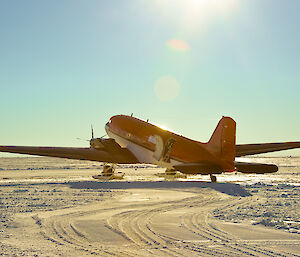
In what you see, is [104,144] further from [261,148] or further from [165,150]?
[261,148]

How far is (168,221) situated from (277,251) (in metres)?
4.27

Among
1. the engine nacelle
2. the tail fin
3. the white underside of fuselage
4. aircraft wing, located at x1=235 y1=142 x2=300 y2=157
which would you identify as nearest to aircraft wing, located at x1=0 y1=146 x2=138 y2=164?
the engine nacelle

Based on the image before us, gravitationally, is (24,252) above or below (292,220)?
below

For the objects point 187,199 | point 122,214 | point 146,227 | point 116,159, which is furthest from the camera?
point 116,159

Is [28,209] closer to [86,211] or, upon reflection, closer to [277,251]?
[86,211]

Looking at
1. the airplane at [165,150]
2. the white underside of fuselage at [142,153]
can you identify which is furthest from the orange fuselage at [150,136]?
the white underside of fuselage at [142,153]

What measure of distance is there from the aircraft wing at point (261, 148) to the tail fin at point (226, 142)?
945 centimetres

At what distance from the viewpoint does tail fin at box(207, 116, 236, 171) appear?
23469 mm

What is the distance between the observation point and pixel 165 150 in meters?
26.9

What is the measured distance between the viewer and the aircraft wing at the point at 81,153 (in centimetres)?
2992

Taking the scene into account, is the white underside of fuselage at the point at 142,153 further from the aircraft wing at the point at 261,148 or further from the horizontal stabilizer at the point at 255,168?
the aircraft wing at the point at 261,148

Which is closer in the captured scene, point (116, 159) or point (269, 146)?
point (116, 159)

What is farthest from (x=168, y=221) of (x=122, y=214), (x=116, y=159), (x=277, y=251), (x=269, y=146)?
(x=269, y=146)

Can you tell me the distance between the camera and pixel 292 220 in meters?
11.8
